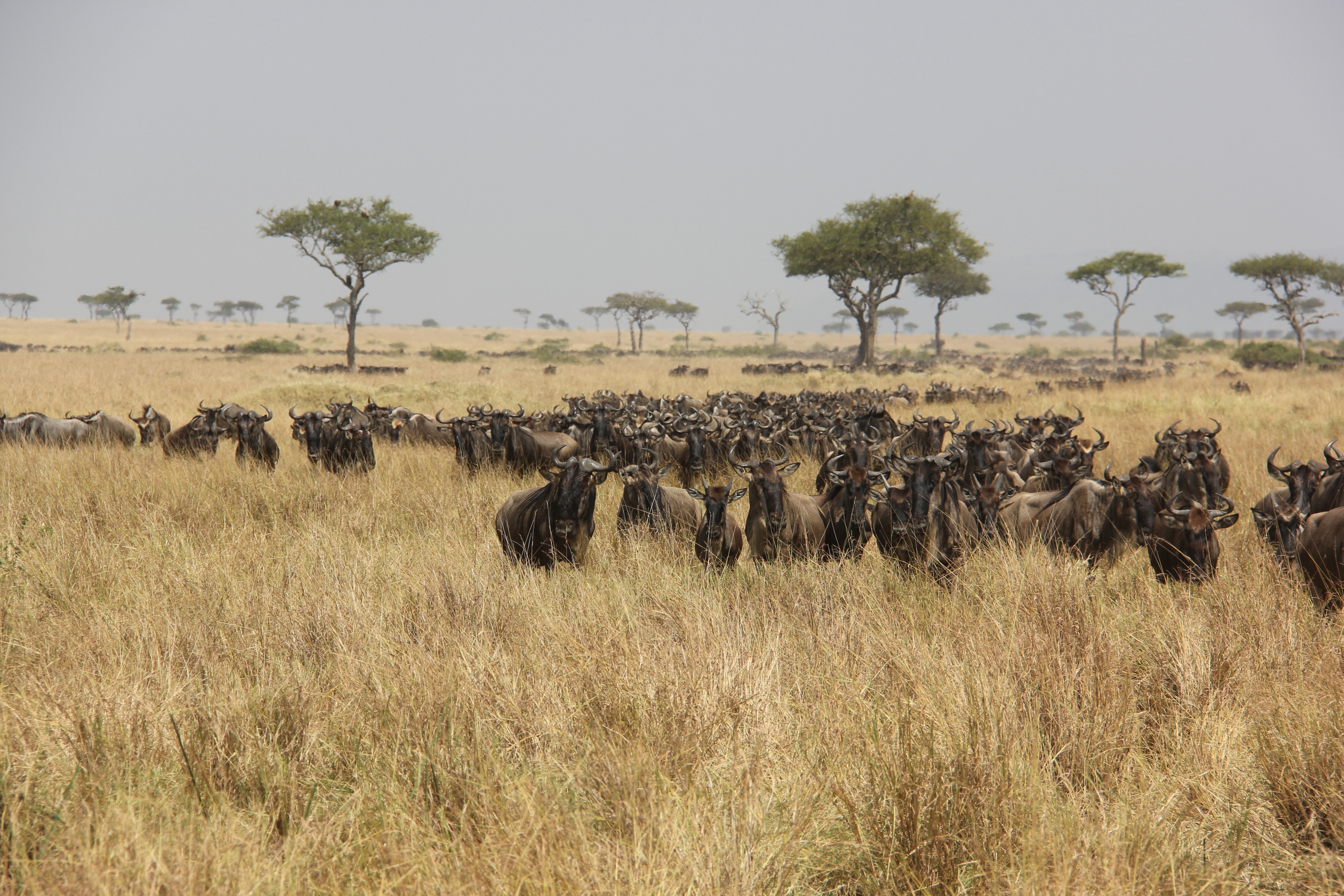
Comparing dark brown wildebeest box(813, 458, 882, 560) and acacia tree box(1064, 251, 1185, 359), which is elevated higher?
acacia tree box(1064, 251, 1185, 359)

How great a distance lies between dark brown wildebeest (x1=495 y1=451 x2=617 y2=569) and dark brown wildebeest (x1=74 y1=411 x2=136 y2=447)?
10.8m

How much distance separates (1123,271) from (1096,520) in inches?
2375

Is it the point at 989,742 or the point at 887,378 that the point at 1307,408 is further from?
the point at 989,742

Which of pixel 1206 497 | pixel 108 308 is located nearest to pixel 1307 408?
pixel 1206 497

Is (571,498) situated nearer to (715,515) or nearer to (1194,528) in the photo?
(715,515)

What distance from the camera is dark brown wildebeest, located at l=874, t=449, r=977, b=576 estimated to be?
20.5 ft

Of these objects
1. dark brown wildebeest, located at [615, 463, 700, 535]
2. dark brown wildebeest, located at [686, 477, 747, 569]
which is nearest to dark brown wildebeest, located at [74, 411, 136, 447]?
dark brown wildebeest, located at [615, 463, 700, 535]

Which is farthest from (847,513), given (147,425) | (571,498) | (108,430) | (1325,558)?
(147,425)

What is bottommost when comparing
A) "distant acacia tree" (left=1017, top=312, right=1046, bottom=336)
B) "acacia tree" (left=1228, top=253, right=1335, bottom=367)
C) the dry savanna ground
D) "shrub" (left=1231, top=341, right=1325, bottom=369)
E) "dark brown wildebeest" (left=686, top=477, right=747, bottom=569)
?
the dry savanna ground

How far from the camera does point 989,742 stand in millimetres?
3383

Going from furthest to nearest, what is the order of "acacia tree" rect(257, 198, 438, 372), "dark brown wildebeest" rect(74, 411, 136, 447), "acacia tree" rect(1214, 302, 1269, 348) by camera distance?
"acacia tree" rect(1214, 302, 1269, 348)
"acacia tree" rect(257, 198, 438, 372)
"dark brown wildebeest" rect(74, 411, 136, 447)

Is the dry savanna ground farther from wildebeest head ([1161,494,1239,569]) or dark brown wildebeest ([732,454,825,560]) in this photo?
dark brown wildebeest ([732,454,825,560])

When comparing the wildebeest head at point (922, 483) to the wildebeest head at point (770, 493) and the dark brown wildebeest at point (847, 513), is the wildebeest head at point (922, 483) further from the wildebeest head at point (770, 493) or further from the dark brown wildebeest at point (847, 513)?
the wildebeest head at point (770, 493)

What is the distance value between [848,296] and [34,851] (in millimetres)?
46932
